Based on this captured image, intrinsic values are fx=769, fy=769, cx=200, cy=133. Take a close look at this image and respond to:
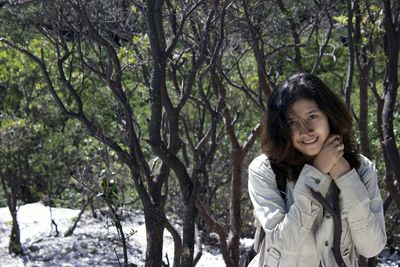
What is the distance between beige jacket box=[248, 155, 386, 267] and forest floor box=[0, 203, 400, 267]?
5.16 m

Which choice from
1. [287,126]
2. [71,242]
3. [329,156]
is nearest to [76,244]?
[71,242]

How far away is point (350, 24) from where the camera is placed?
463 cm

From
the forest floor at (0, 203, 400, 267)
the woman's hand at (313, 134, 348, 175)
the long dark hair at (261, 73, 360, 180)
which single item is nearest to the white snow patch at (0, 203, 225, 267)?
the forest floor at (0, 203, 400, 267)

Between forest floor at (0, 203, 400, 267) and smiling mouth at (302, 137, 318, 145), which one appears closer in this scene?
smiling mouth at (302, 137, 318, 145)

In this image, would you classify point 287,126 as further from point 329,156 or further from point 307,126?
point 329,156

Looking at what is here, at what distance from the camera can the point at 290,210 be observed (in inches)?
99.9

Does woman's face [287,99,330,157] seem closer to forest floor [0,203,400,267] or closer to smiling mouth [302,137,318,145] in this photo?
smiling mouth [302,137,318,145]

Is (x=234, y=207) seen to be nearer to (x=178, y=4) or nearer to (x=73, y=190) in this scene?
(x=178, y=4)

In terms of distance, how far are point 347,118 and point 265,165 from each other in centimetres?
34

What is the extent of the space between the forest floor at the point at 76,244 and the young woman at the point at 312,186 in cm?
514

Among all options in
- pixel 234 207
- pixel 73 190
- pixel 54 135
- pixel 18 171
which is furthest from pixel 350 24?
pixel 73 190

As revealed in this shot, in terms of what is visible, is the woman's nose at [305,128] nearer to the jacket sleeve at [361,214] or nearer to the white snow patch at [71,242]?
the jacket sleeve at [361,214]

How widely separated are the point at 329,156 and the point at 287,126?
19 cm

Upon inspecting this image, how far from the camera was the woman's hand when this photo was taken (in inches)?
101
